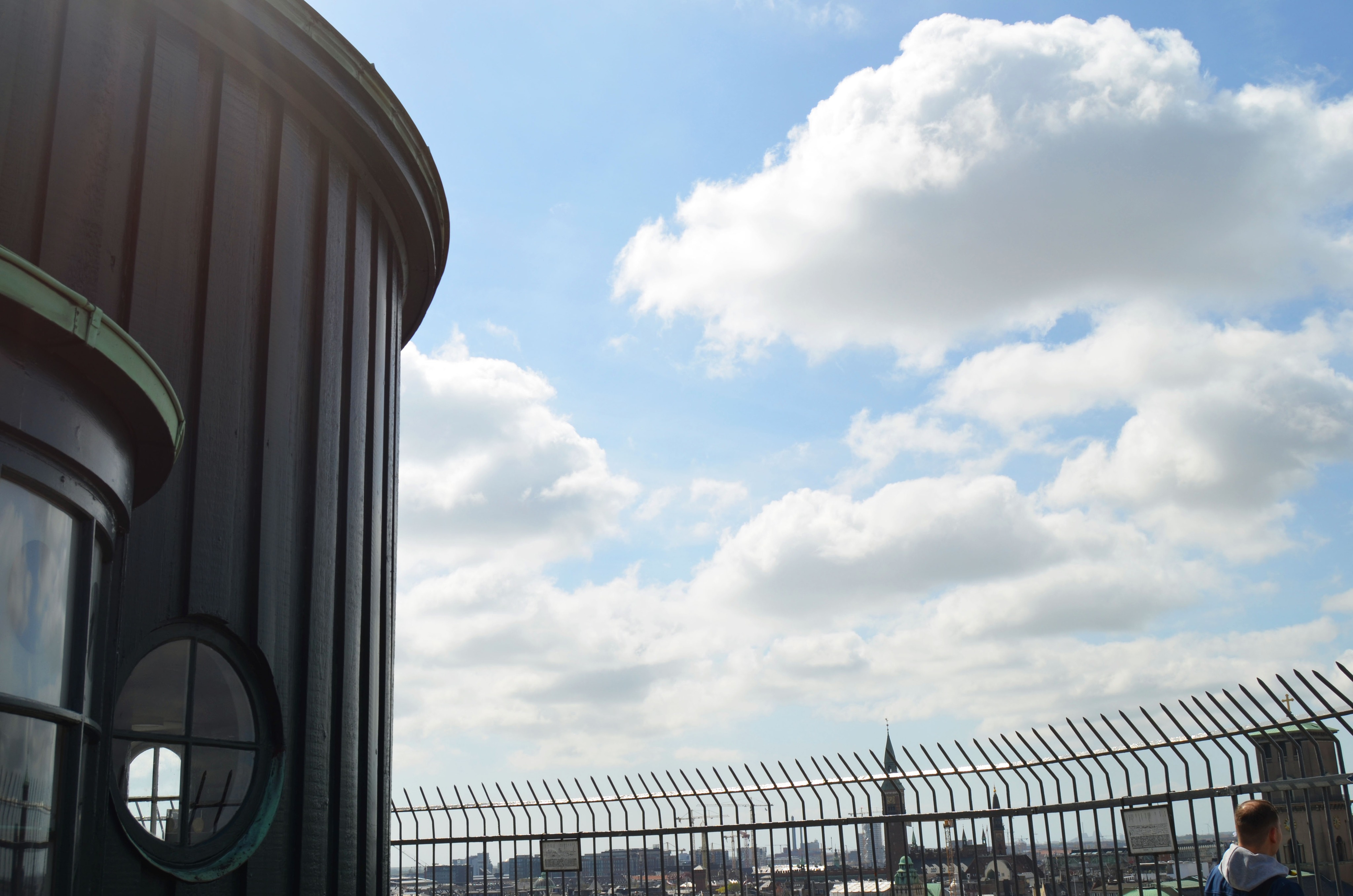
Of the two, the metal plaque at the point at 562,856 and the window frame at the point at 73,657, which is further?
the metal plaque at the point at 562,856

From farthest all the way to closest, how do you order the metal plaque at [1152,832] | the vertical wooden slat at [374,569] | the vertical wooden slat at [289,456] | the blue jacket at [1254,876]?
the metal plaque at [1152,832]
the vertical wooden slat at [374,569]
the vertical wooden slat at [289,456]
the blue jacket at [1254,876]

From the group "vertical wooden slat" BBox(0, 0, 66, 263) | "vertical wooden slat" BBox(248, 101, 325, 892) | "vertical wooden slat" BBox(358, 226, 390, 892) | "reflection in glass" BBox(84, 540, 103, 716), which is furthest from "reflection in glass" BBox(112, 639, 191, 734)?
"vertical wooden slat" BBox(0, 0, 66, 263)

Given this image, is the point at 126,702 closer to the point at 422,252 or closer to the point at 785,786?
the point at 422,252

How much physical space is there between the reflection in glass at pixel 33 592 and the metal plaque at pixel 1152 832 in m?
8.74

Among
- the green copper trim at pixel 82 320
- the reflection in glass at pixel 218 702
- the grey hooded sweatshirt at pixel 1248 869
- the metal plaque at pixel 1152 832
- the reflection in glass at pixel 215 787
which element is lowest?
the metal plaque at pixel 1152 832

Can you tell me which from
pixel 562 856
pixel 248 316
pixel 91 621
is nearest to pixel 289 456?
pixel 248 316

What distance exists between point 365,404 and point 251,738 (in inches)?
125

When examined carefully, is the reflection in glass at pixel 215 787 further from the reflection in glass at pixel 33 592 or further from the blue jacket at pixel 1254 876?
the blue jacket at pixel 1254 876

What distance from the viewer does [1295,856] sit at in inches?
291

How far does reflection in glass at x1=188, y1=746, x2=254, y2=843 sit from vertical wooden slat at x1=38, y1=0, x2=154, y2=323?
292cm

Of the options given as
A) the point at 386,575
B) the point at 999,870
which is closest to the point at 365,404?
the point at 386,575

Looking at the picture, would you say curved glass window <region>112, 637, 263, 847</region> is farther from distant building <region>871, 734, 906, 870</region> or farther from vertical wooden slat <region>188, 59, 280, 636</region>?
distant building <region>871, 734, 906, 870</region>

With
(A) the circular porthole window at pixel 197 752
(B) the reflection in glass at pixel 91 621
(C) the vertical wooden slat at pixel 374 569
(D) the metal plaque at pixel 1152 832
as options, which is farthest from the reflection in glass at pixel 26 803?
(D) the metal plaque at pixel 1152 832

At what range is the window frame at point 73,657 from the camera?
156 inches
